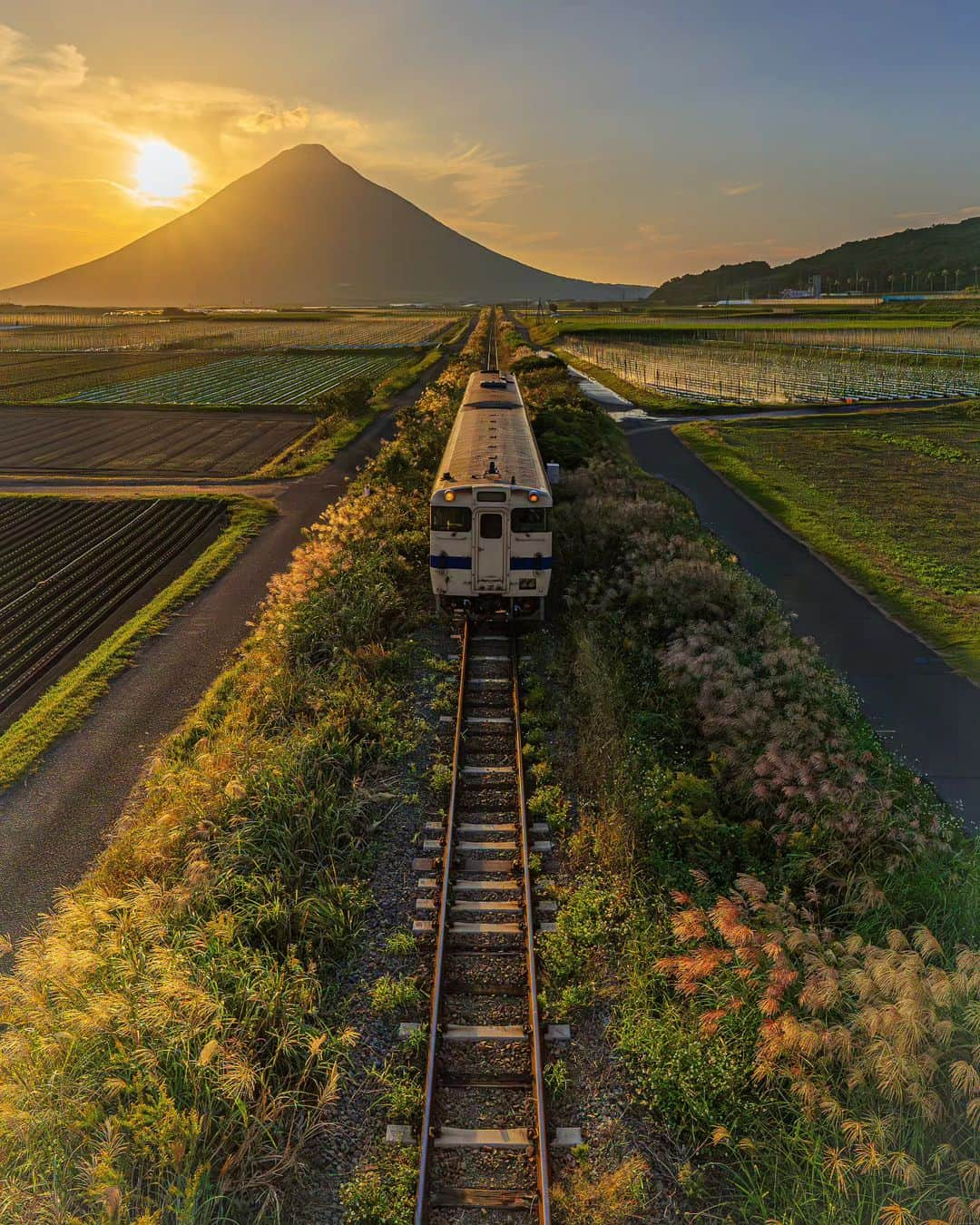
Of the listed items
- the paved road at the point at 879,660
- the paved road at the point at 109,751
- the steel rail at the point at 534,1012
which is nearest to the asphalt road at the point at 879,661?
the paved road at the point at 879,660

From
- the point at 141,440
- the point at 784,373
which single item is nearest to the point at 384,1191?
the point at 141,440

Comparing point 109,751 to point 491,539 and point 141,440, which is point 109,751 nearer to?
point 491,539

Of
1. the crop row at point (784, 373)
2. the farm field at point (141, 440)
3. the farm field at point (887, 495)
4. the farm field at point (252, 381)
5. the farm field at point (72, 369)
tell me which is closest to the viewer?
the farm field at point (887, 495)

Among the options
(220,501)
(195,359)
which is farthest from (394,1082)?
(195,359)

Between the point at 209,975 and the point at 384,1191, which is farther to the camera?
the point at 209,975

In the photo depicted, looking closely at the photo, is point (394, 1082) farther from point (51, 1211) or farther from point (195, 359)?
point (195, 359)

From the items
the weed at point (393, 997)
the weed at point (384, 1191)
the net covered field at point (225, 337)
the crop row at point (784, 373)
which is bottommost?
the weed at point (384, 1191)

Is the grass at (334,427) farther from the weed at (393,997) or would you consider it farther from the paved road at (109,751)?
the weed at (393,997)
